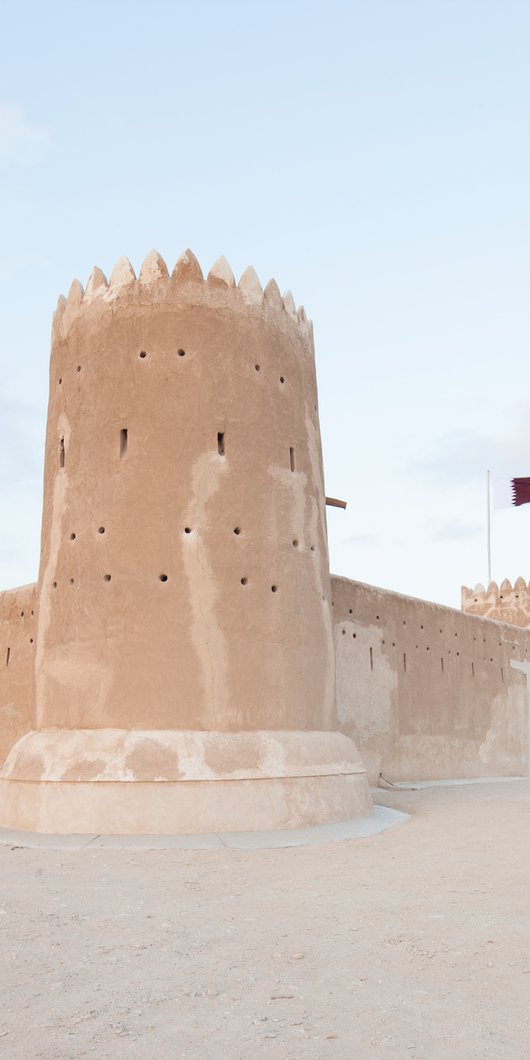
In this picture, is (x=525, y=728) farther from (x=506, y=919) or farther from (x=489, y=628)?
(x=506, y=919)

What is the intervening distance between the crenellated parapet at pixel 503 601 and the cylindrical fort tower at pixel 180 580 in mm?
13797

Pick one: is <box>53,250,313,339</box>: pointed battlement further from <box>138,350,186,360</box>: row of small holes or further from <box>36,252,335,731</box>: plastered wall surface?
<box>138,350,186,360</box>: row of small holes

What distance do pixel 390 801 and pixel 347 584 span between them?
2865mm

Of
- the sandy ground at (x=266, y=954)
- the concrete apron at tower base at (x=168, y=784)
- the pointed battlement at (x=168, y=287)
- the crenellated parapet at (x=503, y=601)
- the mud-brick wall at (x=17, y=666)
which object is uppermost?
the pointed battlement at (x=168, y=287)

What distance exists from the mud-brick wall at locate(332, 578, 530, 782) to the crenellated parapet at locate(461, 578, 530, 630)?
495 cm

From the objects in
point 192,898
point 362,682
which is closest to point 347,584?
point 362,682

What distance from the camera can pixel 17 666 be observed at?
11.7 m

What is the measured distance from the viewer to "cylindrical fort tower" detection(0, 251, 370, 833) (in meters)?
7.93

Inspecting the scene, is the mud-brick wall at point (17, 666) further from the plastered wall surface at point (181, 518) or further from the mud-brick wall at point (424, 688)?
the mud-brick wall at point (424, 688)

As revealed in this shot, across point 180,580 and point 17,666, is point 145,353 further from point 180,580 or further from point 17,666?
point 17,666

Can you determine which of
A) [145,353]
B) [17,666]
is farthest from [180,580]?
[17,666]

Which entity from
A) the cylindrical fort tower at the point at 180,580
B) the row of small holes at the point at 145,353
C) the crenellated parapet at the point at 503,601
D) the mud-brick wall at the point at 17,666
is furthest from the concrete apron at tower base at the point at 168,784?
the crenellated parapet at the point at 503,601

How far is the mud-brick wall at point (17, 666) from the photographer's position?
1152 centimetres

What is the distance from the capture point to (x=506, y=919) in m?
4.82
